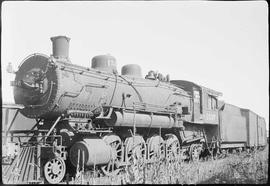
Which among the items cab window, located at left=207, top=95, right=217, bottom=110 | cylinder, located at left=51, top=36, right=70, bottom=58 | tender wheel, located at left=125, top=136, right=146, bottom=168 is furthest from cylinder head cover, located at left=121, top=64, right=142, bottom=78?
cab window, located at left=207, top=95, right=217, bottom=110

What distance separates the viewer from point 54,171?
25.2 ft

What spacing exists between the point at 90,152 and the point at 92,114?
145cm

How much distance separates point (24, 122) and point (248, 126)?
42.5 ft

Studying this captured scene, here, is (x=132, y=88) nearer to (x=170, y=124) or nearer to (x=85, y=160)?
(x=170, y=124)

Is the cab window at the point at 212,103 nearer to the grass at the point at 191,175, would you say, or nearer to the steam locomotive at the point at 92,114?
the steam locomotive at the point at 92,114

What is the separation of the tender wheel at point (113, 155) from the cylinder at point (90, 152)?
1.03ft

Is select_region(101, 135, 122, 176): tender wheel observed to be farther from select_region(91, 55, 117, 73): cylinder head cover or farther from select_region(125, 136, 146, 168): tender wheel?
select_region(91, 55, 117, 73): cylinder head cover

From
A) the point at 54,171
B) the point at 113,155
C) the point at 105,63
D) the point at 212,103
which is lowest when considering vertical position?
the point at 54,171

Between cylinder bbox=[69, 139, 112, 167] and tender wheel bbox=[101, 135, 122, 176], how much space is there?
31cm

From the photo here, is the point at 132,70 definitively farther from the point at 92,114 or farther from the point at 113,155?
the point at 113,155

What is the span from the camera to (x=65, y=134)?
8406 millimetres

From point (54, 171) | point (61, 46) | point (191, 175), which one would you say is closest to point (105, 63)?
point (61, 46)

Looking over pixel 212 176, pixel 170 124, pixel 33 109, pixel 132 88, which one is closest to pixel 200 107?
pixel 170 124

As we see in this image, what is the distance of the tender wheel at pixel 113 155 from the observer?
8.77 meters
